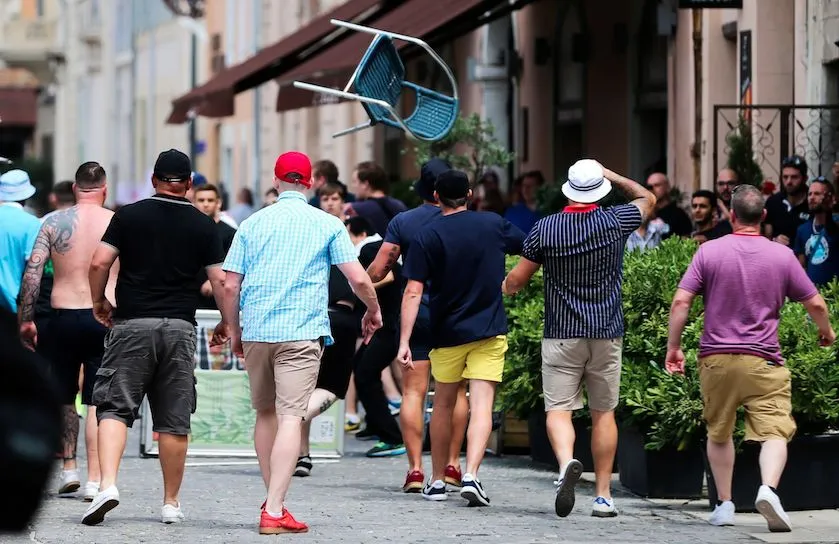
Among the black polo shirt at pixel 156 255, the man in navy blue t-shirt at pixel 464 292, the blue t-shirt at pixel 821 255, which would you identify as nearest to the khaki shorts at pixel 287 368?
the black polo shirt at pixel 156 255

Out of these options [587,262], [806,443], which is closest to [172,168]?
[587,262]

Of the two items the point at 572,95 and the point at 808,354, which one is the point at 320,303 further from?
the point at 572,95

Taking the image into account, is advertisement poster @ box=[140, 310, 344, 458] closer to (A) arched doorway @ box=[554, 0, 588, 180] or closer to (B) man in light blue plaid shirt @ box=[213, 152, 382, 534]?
(B) man in light blue plaid shirt @ box=[213, 152, 382, 534]

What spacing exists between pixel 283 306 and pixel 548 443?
332 cm

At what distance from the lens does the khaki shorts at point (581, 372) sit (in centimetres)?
933

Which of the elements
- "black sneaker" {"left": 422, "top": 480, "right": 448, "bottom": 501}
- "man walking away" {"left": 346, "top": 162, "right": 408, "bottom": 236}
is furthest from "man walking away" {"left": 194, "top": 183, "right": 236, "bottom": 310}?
"black sneaker" {"left": 422, "top": 480, "right": 448, "bottom": 501}

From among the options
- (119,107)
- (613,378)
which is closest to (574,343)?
(613,378)

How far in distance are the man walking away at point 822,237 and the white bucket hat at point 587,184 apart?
3.30 metres

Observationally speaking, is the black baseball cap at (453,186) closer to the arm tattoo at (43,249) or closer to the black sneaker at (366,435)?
the arm tattoo at (43,249)

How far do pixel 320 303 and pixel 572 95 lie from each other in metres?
14.6

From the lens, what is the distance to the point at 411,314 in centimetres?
993

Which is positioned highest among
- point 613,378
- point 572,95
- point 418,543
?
point 572,95

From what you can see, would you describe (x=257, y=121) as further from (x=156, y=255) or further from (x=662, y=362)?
(x=156, y=255)

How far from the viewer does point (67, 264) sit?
10.1m
